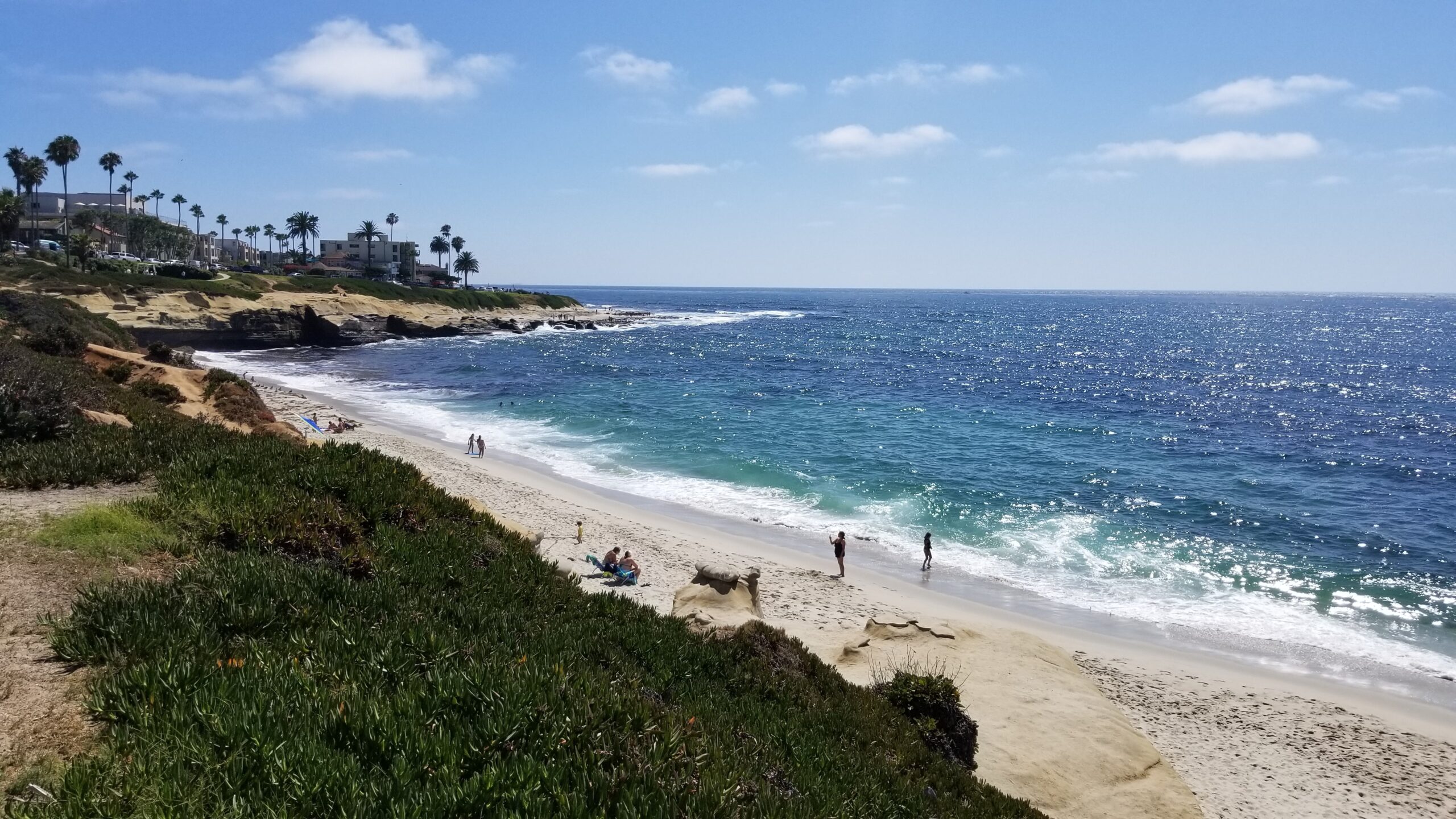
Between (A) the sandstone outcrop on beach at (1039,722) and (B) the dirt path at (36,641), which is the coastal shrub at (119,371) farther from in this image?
(A) the sandstone outcrop on beach at (1039,722)

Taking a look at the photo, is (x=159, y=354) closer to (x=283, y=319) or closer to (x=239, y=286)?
(x=283, y=319)

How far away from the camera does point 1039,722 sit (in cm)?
1338

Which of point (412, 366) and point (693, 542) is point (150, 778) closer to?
point (693, 542)

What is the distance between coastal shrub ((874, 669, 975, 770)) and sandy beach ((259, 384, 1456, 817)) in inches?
25.2

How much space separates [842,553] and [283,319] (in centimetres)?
7373

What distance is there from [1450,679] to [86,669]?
24360 millimetres

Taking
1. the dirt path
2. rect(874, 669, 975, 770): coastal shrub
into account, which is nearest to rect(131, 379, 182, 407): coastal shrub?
the dirt path

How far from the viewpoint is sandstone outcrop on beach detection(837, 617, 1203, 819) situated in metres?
11.6

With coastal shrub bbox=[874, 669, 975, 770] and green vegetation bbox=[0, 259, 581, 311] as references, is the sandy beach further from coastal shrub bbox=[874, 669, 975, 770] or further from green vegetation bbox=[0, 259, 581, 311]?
green vegetation bbox=[0, 259, 581, 311]

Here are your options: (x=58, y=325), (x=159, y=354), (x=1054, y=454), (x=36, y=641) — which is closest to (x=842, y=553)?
(x=36, y=641)

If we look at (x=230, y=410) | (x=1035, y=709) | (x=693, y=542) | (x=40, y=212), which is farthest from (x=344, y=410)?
(x=40, y=212)

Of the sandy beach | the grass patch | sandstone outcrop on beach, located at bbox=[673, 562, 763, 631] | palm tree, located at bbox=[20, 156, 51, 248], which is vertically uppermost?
palm tree, located at bbox=[20, 156, 51, 248]

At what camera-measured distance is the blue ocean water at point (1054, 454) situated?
22.8 m

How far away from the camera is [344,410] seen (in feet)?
144
